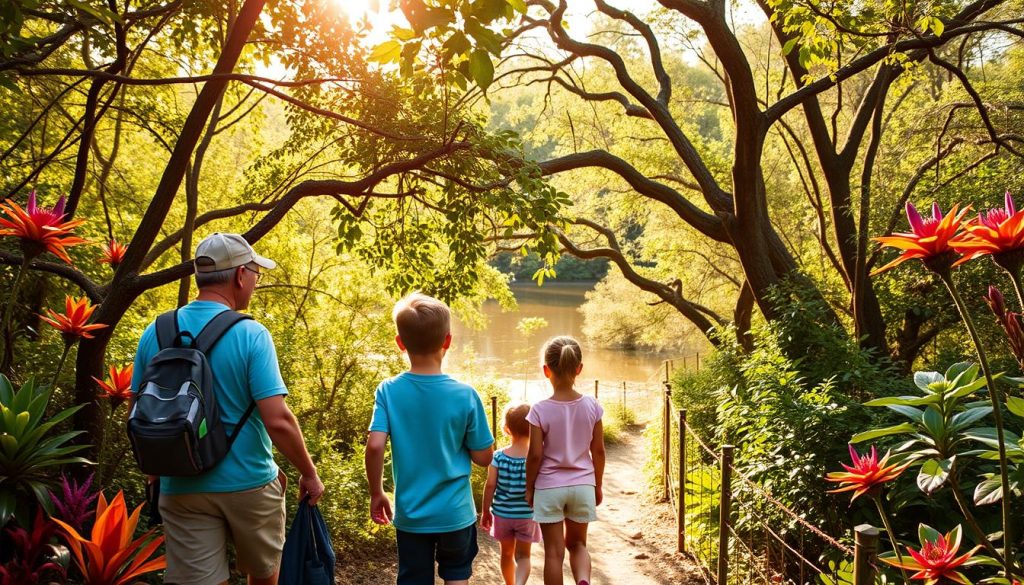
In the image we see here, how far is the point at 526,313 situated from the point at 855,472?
39.5 metres

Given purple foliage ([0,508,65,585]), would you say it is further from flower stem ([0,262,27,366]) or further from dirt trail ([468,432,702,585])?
dirt trail ([468,432,702,585])

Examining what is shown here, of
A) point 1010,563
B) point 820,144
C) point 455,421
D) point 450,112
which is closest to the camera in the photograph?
point 1010,563

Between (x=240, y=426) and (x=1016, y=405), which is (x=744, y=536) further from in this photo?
(x=240, y=426)

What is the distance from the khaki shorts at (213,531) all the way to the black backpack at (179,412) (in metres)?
0.23

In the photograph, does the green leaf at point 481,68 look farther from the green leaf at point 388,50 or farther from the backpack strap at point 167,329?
the backpack strap at point 167,329

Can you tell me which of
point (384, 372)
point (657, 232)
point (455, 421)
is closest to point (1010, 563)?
point (455, 421)

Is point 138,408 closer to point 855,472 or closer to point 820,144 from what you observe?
point 855,472

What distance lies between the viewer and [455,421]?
9.55ft

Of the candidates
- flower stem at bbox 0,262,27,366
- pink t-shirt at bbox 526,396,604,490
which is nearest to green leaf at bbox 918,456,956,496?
pink t-shirt at bbox 526,396,604,490

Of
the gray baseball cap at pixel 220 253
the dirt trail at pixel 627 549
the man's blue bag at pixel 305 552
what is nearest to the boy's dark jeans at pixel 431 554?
the man's blue bag at pixel 305 552

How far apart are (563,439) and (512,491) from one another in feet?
1.96

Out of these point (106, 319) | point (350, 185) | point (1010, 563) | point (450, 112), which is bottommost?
point (1010, 563)

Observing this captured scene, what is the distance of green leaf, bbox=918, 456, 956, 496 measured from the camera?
6.68ft

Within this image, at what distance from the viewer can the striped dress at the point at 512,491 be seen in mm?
4156
